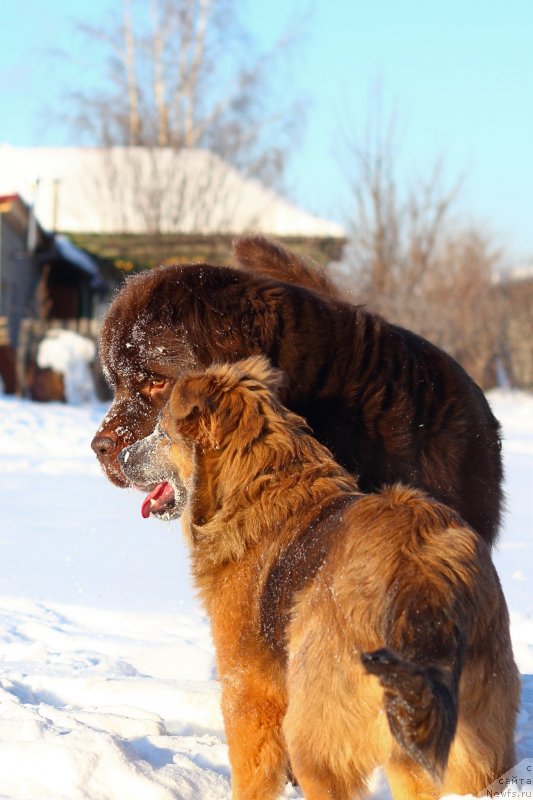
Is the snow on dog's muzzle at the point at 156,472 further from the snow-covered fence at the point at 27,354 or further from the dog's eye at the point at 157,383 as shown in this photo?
the snow-covered fence at the point at 27,354

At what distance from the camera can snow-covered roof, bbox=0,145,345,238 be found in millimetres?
32688

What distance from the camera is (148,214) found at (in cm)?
3259

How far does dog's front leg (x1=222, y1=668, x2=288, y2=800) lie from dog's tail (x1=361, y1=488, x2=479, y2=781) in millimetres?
869

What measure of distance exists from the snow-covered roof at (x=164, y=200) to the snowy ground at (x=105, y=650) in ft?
70.5

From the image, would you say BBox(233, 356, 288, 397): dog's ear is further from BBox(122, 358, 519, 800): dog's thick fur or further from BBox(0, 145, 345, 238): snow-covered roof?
BBox(0, 145, 345, 238): snow-covered roof

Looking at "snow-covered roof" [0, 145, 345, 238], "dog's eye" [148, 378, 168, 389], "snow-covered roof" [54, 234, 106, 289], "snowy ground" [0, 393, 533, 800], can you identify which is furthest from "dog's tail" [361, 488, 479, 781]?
"snow-covered roof" [0, 145, 345, 238]

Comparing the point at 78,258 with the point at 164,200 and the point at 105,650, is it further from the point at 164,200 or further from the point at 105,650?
the point at 105,650

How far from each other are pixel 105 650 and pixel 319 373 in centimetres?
278

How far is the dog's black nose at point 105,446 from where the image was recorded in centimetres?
425

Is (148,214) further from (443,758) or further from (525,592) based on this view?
(443,758)

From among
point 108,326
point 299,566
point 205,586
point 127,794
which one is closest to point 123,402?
point 108,326

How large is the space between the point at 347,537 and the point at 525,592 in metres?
4.71

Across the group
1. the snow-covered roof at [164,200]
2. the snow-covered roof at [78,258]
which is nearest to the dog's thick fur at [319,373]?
the snow-covered roof at [78,258]

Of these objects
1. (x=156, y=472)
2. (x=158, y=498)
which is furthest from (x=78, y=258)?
(x=156, y=472)
